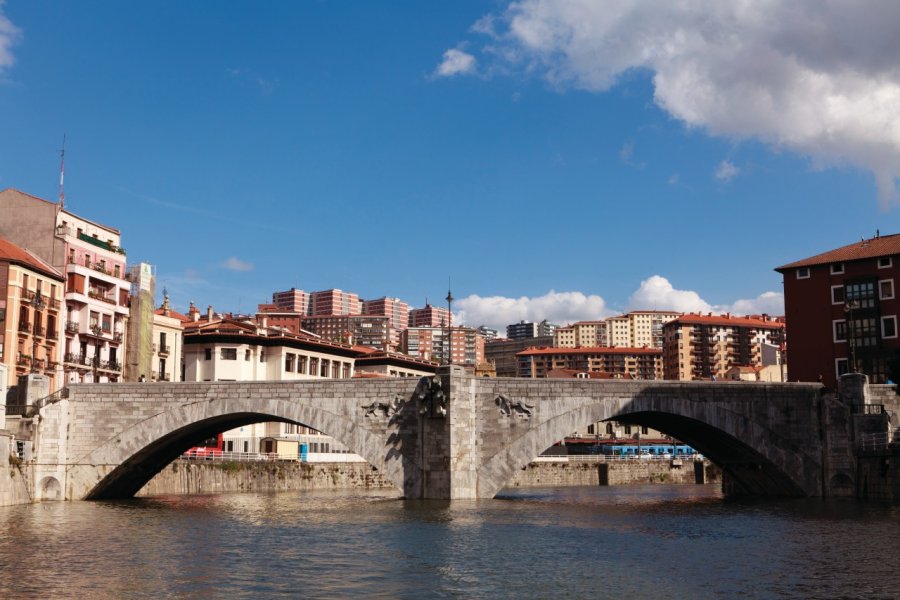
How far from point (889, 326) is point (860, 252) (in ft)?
23.5

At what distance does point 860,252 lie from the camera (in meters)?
87.4

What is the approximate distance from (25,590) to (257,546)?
38.6 feet

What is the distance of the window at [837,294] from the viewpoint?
87525 millimetres

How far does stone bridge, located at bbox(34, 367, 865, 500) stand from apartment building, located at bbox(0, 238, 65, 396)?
13.5 metres

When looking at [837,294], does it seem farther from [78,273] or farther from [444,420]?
[78,273]

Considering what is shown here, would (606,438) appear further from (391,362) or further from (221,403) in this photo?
(221,403)

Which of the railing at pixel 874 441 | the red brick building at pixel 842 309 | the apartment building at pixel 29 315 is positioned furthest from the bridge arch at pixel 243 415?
the red brick building at pixel 842 309

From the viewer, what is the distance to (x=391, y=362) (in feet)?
399

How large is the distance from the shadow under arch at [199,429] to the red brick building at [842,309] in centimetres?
4474

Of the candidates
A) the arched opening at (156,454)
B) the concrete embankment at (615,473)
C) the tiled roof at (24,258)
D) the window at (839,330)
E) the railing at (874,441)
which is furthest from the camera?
the concrete embankment at (615,473)

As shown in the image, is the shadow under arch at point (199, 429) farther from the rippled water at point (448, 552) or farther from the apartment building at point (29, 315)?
the apartment building at point (29, 315)

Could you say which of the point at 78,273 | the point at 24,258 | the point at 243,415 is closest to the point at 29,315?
the point at 24,258

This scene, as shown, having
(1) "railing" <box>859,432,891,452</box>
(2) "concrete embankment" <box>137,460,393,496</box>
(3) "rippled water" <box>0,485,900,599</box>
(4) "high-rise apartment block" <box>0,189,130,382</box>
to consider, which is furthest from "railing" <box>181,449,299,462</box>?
(1) "railing" <box>859,432,891,452</box>

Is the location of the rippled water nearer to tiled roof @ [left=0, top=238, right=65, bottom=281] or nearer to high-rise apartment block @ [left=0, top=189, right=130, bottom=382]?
tiled roof @ [left=0, top=238, right=65, bottom=281]
